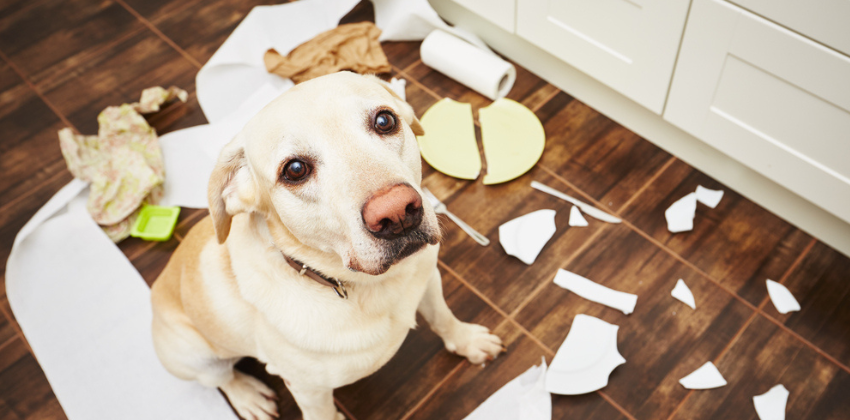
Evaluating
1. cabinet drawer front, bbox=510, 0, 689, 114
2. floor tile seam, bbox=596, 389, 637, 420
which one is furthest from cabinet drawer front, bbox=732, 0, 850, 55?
floor tile seam, bbox=596, 389, 637, 420

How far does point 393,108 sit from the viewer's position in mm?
1285

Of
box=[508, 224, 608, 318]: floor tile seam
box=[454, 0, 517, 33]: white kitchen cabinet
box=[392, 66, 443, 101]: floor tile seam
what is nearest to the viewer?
box=[508, 224, 608, 318]: floor tile seam

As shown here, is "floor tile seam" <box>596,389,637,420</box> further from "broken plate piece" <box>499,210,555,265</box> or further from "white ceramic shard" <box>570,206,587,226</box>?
"white ceramic shard" <box>570,206,587,226</box>

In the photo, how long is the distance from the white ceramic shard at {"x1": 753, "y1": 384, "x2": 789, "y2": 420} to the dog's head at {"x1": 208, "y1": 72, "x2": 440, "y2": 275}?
123 centimetres

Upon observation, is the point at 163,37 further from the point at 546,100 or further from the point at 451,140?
the point at 546,100

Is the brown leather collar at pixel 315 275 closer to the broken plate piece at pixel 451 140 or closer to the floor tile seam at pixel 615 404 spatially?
the floor tile seam at pixel 615 404

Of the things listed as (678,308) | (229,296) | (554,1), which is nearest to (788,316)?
(678,308)

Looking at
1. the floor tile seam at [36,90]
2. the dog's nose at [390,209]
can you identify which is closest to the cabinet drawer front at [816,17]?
the dog's nose at [390,209]

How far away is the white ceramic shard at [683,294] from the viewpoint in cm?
204

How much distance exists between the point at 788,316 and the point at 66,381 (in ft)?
7.73

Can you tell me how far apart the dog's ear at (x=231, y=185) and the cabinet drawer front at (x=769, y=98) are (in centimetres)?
146

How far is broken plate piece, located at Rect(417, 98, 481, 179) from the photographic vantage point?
2449mm

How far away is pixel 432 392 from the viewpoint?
195cm

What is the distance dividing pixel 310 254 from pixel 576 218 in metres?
1.23
